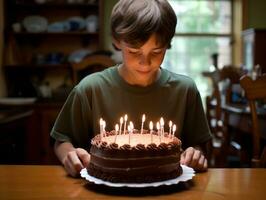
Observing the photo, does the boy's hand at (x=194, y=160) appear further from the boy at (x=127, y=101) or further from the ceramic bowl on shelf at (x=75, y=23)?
the ceramic bowl on shelf at (x=75, y=23)

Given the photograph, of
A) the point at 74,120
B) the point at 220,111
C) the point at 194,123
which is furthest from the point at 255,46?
the point at 74,120

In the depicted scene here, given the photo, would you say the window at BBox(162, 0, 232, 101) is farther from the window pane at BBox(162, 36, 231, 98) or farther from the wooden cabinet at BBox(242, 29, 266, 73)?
the wooden cabinet at BBox(242, 29, 266, 73)

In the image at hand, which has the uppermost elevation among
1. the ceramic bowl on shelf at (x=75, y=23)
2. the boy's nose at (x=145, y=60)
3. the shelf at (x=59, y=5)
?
the shelf at (x=59, y=5)

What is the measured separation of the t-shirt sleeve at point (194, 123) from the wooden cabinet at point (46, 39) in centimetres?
359

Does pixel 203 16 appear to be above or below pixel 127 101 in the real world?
above

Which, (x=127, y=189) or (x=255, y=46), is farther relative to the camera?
(x=255, y=46)

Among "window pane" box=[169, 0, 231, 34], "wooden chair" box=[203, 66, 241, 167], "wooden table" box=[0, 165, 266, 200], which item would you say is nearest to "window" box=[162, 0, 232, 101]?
"window pane" box=[169, 0, 231, 34]

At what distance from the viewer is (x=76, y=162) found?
113 centimetres

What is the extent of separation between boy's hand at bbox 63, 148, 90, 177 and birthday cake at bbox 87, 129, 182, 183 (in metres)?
0.07

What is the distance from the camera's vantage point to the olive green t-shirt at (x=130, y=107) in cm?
141

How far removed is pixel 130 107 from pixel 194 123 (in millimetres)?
217

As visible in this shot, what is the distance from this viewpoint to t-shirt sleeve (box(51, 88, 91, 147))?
4.54 ft

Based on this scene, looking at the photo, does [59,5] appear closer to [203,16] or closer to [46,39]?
[46,39]

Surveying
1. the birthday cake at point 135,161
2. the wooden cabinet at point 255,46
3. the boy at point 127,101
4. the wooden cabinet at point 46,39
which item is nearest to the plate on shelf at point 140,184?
the birthday cake at point 135,161
